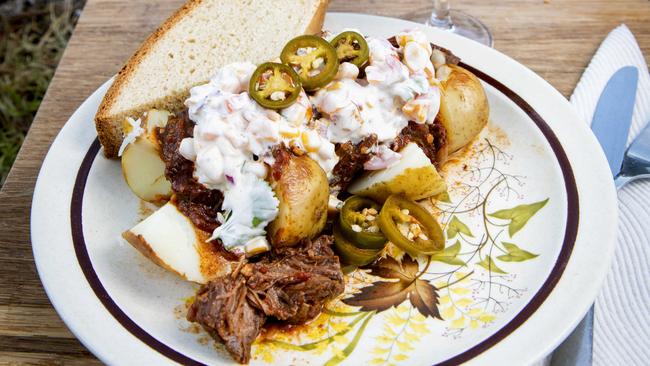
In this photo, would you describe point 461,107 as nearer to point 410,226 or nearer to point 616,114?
point 410,226

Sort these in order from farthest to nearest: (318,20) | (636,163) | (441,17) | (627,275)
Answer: (441,17) → (318,20) → (636,163) → (627,275)

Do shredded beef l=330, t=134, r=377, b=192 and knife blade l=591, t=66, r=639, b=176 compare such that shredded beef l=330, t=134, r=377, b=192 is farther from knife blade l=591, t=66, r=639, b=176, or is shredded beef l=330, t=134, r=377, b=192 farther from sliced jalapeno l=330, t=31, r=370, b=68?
knife blade l=591, t=66, r=639, b=176

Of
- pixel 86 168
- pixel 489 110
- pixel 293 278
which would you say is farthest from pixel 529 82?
pixel 86 168

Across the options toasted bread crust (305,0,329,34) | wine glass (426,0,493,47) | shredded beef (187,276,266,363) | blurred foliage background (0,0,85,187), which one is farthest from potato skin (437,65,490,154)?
blurred foliage background (0,0,85,187)

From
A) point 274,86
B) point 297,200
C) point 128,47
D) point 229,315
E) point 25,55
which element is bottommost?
point 25,55

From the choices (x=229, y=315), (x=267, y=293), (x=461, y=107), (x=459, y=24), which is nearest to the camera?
(x=229, y=315)

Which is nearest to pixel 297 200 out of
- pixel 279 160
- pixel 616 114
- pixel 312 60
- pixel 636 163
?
pixel 279 160

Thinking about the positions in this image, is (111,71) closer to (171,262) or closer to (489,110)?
(171,262)
